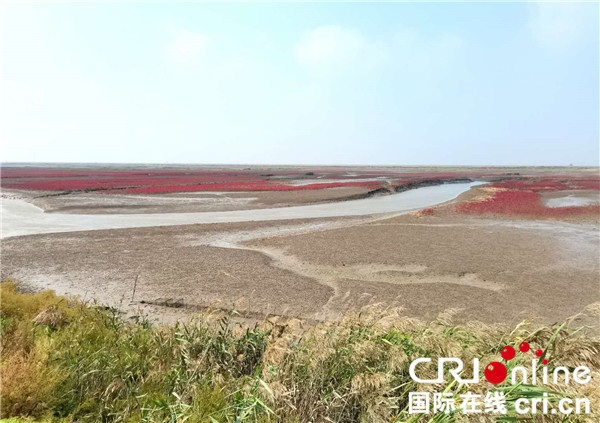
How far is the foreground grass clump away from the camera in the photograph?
3.41 meters

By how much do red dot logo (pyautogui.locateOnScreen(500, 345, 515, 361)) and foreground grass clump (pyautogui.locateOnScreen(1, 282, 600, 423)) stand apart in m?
0.07

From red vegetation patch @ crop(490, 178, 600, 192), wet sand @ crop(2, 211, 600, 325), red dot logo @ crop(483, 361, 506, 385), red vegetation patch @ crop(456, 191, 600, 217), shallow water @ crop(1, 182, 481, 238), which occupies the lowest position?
wet sand @ crop(2, 211, 600, 325)

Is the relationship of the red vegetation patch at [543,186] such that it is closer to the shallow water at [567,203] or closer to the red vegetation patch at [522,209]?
the shallow water at [567,203]

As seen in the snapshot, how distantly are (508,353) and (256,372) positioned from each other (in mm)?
2555

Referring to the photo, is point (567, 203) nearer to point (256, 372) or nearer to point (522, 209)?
point (522, 209)

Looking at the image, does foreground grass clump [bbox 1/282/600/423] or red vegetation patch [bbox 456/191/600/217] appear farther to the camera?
red vegetation patch [bbox 456/191/600/217]

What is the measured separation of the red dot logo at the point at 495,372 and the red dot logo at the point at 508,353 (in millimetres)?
A: 129

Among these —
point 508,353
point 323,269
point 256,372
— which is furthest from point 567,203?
point 256,372

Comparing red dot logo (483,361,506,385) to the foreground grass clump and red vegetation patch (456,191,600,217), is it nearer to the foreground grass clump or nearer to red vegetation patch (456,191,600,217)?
the foreground grass clump

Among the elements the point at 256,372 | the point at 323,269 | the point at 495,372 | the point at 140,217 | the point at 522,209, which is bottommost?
the point at 323,269

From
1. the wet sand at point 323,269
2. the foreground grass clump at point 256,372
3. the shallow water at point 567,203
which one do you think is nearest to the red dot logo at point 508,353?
the foreground grass clump at point 256,372

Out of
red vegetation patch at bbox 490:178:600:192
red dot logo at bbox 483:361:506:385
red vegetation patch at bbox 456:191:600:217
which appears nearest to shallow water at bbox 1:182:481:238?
red vegetation patch at bbox 456:191:600:217

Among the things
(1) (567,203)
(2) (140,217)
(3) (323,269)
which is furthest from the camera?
(1) (567,203)

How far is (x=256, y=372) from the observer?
3.70 metres
